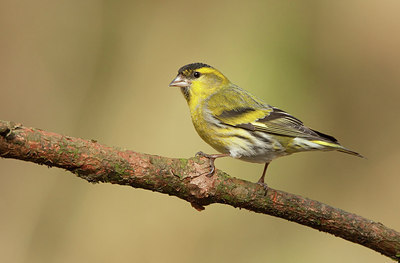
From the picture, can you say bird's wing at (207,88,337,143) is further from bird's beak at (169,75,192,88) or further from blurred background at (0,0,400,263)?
blurred background at (0,0,400,263)

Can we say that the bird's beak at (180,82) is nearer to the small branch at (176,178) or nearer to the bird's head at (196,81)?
the bird's head at (196,81)

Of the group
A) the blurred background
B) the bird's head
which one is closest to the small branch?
the bird's head

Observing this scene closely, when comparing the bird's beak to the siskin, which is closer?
the siskin

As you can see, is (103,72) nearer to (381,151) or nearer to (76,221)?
(76,221)

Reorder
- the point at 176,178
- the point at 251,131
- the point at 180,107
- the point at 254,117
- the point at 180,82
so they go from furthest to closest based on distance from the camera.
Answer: the point at 180,107 → the point at 180,82 → the point at 254,117 → the point at 251,131 → the point at 176,178

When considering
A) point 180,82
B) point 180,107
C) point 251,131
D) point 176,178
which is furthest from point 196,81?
point 176,178

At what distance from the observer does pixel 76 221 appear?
630 cm

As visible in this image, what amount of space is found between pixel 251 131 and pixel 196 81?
101 centimetres

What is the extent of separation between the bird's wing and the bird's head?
0.15 meters

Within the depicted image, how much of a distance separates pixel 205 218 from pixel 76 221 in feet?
5.71

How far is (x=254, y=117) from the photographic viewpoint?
187 inches

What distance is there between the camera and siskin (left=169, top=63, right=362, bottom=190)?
14.7ft

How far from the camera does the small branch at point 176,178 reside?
2.66 m

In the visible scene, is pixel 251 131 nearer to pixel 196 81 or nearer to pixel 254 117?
pixel 254 117
